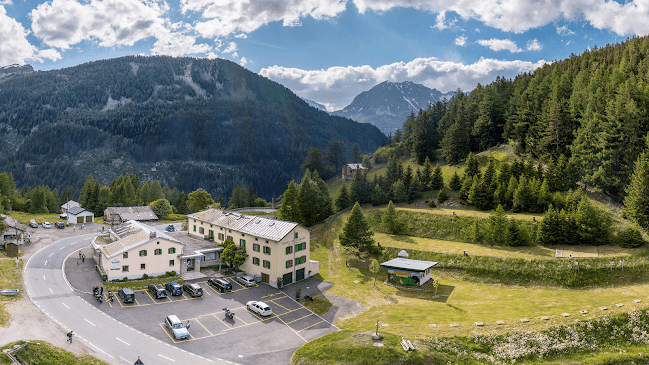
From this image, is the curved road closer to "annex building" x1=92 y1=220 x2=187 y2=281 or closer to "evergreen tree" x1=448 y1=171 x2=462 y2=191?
"annex building" x1=92 y1=220 x2=187 y2=281

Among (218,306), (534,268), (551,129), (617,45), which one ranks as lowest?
(218,306)

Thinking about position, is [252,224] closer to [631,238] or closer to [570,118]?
[631,238]

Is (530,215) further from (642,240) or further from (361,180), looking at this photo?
(361,180)

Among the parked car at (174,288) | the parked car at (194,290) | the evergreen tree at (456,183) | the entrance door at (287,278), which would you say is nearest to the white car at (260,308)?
the parked car at (194,290)

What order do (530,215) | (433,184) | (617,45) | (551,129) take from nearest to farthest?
1. (530,215)
2. (551,129)
3. (433,184)
4. (617,45)

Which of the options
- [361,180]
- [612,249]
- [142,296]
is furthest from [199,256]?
[612,249]

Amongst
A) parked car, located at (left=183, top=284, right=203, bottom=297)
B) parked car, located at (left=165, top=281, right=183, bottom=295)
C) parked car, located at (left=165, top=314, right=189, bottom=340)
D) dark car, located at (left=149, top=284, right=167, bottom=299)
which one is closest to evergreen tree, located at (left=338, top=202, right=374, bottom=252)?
parked car, located at (left=183, top=284, right=203, bottom=297)

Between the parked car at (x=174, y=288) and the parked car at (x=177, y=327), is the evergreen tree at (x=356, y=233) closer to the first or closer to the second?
the parked car at (x=174, y=288)
